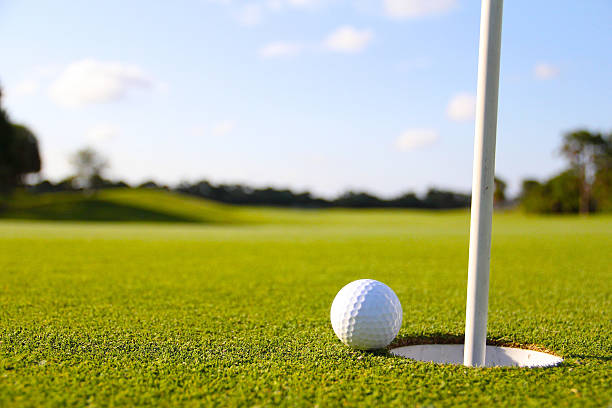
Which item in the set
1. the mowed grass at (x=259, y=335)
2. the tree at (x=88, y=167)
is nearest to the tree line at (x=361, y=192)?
the tree at (x=88, y=167)

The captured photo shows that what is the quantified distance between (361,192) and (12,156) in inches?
1557

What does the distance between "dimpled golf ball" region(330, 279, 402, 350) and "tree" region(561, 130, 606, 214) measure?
51979 millimetres

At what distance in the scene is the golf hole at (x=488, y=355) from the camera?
3010 mm

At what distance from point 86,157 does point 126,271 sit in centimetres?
5804

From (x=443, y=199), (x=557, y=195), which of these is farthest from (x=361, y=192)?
(x=557, y=195)

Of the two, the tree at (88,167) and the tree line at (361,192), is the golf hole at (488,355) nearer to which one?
the tree line at (361,192)

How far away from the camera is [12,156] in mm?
44469

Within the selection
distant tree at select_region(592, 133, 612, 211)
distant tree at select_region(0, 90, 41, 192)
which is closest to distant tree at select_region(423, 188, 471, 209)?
distant tree at select_region(592, 133, 612, 211)

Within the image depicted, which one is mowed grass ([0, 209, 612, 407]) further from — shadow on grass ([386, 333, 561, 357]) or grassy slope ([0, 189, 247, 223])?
grassy slope ([0, 189, 247, 223])

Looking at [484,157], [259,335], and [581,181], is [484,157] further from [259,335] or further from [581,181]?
[581,181]

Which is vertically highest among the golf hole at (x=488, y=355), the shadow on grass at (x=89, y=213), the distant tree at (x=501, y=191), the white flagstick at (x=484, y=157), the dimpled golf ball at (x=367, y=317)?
the distant tree at (x=501, y=191)

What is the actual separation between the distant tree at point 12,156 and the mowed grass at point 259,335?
42948 millimetres

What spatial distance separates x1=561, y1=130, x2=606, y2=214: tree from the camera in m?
47.8

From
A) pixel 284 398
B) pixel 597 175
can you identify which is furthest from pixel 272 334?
pixel 597 175
